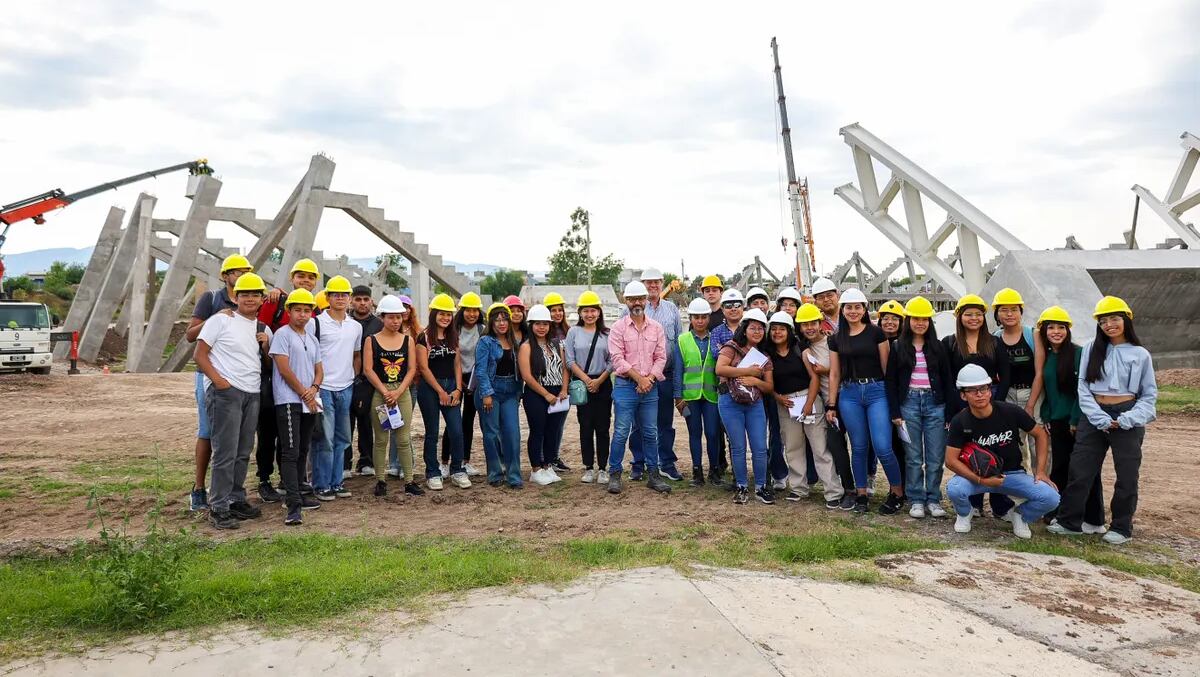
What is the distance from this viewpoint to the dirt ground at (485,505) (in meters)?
5.28

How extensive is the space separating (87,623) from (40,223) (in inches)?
1018

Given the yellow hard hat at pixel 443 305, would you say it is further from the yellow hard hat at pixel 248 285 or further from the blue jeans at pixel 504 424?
the yellow hard hat at pixel 248 285

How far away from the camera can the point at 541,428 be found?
6.80 metres

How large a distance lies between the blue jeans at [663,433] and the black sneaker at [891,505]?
195 cm

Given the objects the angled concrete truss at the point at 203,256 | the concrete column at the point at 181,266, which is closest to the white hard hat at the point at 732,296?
the angled concrete truss at the point at 203,256

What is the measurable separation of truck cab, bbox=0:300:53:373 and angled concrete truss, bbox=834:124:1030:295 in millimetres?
18049

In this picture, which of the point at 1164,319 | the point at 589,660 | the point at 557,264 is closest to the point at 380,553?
the point at 589,660

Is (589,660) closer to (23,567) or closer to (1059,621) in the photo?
(1059,621)

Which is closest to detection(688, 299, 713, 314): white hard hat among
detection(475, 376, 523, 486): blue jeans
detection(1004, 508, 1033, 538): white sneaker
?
detection(475, 376, 523, 486): blue jeans

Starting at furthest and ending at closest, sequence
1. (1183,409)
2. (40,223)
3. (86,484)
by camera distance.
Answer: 1. (40,223)
2. (1183,409)
3. (86,484)

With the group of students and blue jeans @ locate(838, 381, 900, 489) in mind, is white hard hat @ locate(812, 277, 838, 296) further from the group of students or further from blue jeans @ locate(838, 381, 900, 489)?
blue jeans @ locate(838, 381, 900, 489)

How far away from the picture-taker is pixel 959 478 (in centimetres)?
521

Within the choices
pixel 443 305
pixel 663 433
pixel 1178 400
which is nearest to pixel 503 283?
pixel 1178 400

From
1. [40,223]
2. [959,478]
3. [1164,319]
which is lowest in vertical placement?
[959,478]
